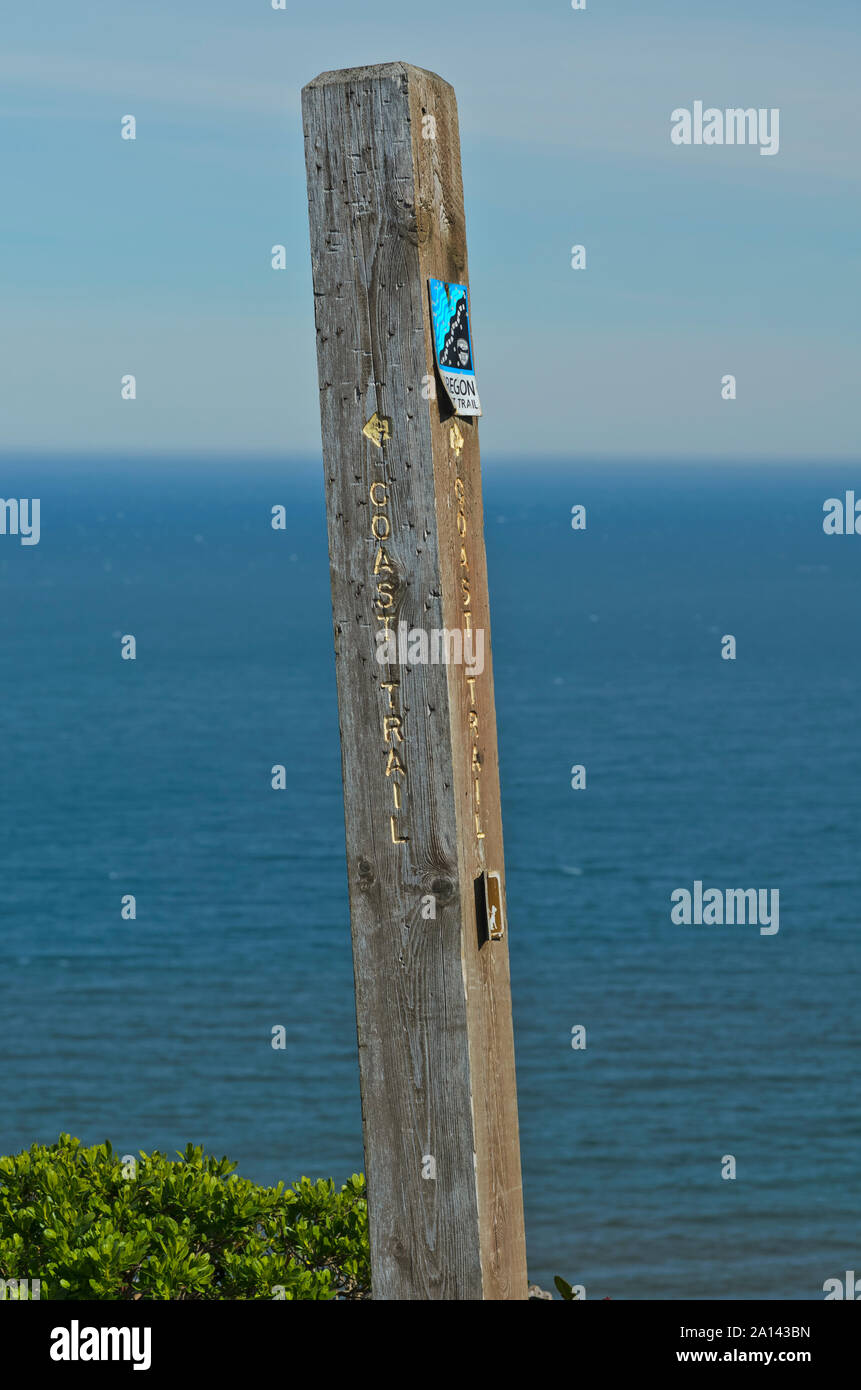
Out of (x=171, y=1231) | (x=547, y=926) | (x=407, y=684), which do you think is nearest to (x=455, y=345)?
(x=407, y=684)

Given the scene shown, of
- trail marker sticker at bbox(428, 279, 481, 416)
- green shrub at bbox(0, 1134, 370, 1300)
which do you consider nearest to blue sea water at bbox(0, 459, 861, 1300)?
green shrub at bbox(0, 1134, 370, 1300)

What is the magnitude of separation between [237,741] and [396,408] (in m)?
59.4

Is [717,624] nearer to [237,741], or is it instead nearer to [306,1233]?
[237,741]

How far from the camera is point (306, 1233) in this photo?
6.59m

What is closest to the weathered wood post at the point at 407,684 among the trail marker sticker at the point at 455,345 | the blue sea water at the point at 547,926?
the trail marker sticker at the point at 455,345

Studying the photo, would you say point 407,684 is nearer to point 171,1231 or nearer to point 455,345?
point 455,345

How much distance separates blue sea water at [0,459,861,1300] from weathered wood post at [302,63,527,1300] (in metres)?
7.50

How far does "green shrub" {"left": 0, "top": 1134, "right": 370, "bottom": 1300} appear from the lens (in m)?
6.17

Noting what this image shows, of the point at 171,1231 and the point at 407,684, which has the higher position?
the point at 407,684

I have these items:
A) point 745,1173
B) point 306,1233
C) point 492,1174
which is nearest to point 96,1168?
point 306,1233

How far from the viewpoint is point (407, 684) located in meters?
5.46

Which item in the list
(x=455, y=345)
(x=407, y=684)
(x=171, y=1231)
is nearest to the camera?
(x=407, y=684)

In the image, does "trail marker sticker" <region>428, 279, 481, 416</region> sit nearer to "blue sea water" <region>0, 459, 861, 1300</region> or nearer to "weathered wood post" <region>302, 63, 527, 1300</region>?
"weathered wood post" <region>302, 63, 527, 1300</region>

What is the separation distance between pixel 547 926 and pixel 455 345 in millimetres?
24769
